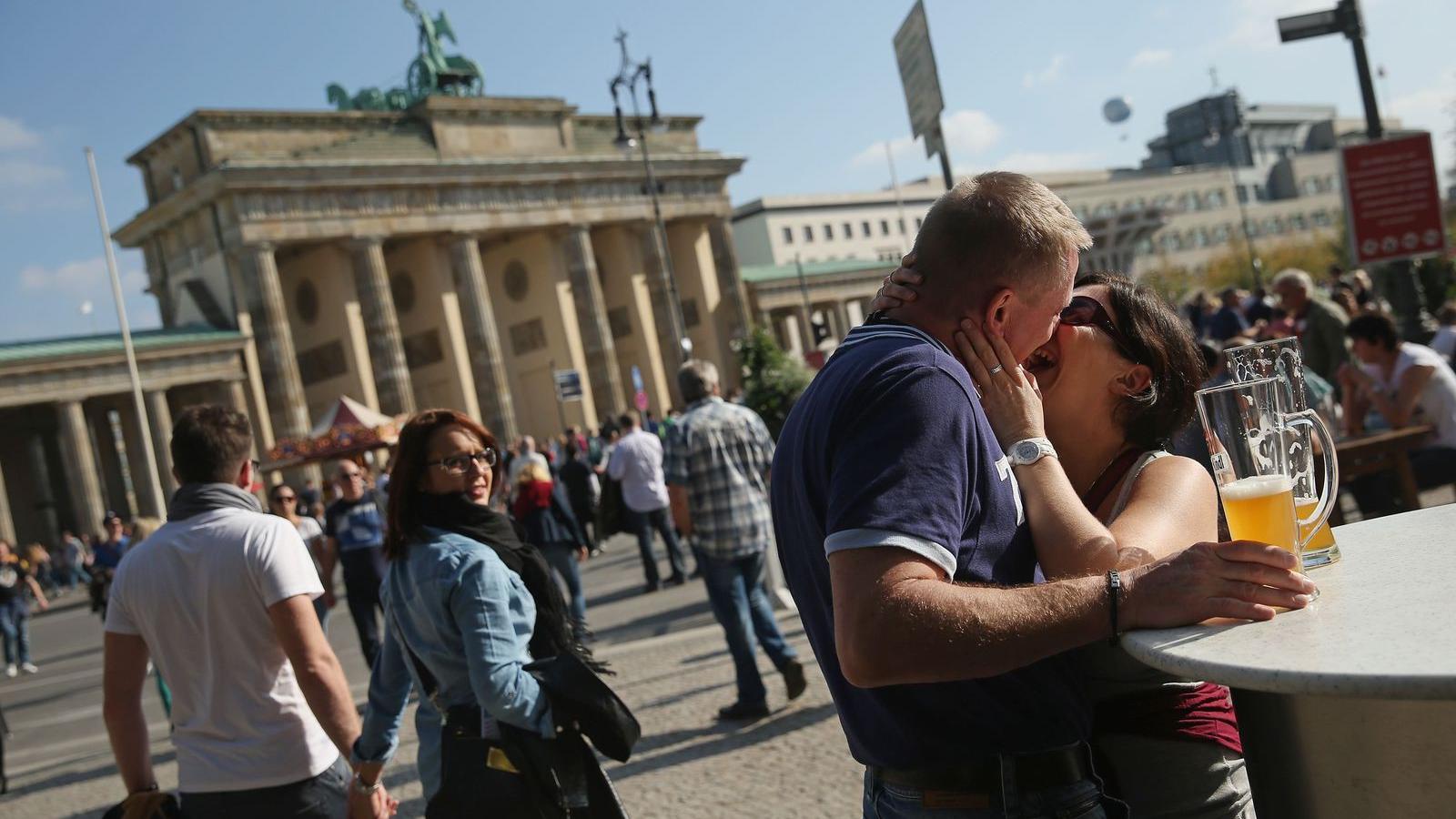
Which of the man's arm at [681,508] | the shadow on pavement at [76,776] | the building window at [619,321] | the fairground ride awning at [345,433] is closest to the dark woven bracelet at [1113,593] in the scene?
the man's arm at [681,508]

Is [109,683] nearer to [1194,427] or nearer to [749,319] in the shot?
[1194,427]

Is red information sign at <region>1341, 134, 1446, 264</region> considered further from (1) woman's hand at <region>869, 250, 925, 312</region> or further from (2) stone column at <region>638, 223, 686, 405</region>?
(2) stone column at <region>638, 223, 686, 405</region>

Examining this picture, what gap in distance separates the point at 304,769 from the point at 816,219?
92567 millimetres

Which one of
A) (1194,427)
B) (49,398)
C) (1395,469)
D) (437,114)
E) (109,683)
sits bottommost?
(1395,469)

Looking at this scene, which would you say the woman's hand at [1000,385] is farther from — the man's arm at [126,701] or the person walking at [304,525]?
the person walking at [304,525]

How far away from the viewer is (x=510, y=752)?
3.50 metres

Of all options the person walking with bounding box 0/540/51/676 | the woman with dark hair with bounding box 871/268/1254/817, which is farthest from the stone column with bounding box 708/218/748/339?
the woman with dark hair with bounding box 871/268/1254/817

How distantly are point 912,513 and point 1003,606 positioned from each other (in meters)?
0.20

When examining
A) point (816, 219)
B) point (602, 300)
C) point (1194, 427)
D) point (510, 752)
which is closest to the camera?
point (1194, 427)

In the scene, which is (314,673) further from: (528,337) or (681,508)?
(528,337)

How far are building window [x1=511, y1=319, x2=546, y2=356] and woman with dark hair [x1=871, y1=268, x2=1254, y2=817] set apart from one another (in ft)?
184

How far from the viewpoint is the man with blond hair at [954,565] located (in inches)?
70.2

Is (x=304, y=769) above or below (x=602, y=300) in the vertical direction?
below

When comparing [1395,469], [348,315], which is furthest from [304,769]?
[348,315]
